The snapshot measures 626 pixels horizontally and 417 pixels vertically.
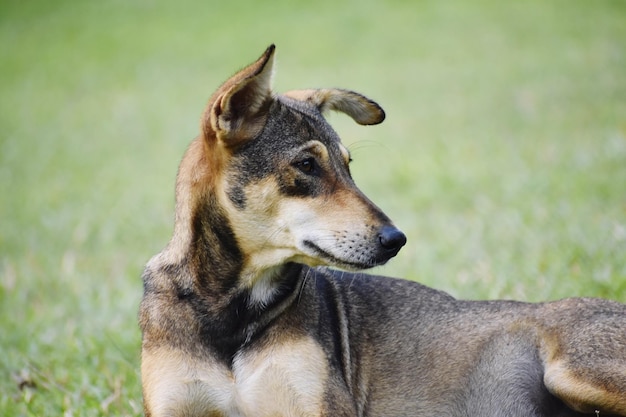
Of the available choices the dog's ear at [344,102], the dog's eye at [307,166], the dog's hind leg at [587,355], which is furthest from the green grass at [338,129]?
the dog's hind leg at [587,355]

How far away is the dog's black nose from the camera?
4.37 metres

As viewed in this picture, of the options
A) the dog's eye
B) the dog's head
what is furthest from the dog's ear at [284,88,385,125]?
the dog's eye

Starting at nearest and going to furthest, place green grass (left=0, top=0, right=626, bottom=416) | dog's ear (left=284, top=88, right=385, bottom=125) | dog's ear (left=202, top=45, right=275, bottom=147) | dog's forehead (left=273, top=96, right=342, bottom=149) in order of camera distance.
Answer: dog's ear (left=202, top=45, right=275, bottom=147), dog's forehead (left=273, top=96, right=342, bottom=149), dog's ear (left=284, top=88, right=385, bottom=125), green grass (left=0, top=0, right=626, bottom=416)

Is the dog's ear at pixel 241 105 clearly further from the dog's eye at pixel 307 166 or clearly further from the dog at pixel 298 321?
the dog's eye at pixel 307 166

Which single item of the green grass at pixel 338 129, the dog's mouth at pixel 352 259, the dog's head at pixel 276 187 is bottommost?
the green grass at pixel 338 129

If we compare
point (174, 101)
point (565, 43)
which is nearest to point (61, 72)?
point (174, 101)

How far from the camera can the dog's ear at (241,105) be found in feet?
14.3

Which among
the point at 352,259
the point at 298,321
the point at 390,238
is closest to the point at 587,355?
the point at 390,238

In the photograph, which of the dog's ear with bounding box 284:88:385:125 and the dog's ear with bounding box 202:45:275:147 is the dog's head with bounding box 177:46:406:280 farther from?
the dog's ear with bounding box 284:88:385:125

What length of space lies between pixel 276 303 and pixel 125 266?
19.1ft

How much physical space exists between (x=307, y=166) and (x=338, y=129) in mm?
13017

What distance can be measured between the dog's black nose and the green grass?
3.66 feet

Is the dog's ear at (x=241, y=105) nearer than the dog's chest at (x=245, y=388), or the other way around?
the dog's ear at (x=241, y=105)

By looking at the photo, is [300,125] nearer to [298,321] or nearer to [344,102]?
[344,102]
